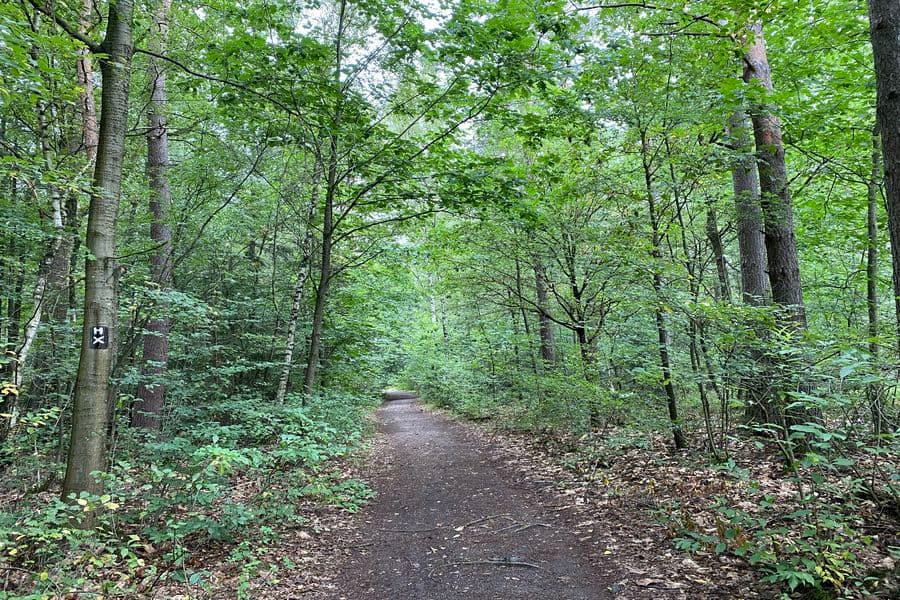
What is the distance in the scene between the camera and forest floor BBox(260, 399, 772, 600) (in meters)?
3.95

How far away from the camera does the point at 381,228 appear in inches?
408

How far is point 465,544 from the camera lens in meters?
5.10

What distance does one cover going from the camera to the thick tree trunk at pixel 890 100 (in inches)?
132

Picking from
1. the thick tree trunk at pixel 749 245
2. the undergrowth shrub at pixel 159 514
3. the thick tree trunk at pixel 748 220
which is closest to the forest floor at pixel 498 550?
the undergrowth shrub at pixel 159 514

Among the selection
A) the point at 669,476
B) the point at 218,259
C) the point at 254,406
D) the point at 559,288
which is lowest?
the point at 669,476

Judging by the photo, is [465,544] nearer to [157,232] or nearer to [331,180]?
[331,180]

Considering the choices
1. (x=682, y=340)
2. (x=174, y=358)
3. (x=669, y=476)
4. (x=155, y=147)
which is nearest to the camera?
(x=669, y=476)

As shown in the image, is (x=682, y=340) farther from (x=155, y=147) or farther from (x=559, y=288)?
(x=155, y=147)

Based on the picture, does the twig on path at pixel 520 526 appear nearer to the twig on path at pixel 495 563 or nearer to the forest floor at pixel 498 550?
the forest floor at pixel 498 550

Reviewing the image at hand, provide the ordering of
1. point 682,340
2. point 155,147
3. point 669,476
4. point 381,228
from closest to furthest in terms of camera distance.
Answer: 1. point 669,476
2. point 682,340
3. point 155,147
4. point 381,228

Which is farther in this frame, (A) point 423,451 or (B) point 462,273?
(B) point 462,273

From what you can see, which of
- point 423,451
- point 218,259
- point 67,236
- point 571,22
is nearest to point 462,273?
point 423,451

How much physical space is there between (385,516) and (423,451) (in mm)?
4812

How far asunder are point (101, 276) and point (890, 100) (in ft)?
22.8
